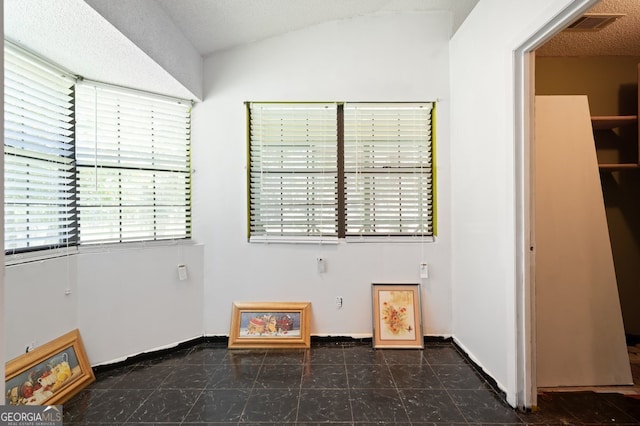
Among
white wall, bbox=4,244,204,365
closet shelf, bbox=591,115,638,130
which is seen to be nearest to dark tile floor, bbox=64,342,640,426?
white wall, bbox=4,244,204,365

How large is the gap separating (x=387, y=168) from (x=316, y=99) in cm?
91

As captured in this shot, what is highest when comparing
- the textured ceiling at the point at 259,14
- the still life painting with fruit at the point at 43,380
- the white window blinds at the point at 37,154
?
the textured ceiling at the point at 259,14

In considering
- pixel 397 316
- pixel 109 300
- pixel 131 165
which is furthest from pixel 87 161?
pixel 397 316

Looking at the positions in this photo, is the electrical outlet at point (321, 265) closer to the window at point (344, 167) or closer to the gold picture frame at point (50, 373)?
the window at point (344, 167)

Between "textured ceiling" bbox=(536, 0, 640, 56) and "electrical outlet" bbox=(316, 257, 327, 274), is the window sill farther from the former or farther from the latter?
"textured ceiling" bbox=(536, 0, 640, 56)

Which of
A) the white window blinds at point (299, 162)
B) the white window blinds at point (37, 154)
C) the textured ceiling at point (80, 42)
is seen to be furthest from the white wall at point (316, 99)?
the white window blinds at point (37, 154)

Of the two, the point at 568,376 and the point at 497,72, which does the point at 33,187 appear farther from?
the point at 568,376

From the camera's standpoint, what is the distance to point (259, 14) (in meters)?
2.42

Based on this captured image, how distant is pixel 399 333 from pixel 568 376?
117cm

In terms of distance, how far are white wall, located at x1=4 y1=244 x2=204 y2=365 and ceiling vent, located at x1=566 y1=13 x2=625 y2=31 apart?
343cm

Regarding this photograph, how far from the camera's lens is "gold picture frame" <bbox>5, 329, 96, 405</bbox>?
5.84 ft

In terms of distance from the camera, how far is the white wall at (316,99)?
2.77 metres

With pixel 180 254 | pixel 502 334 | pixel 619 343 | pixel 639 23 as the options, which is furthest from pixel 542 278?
pixel 180 254

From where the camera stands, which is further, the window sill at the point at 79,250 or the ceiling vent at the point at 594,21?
the ceiling vent at the point at 594,21
